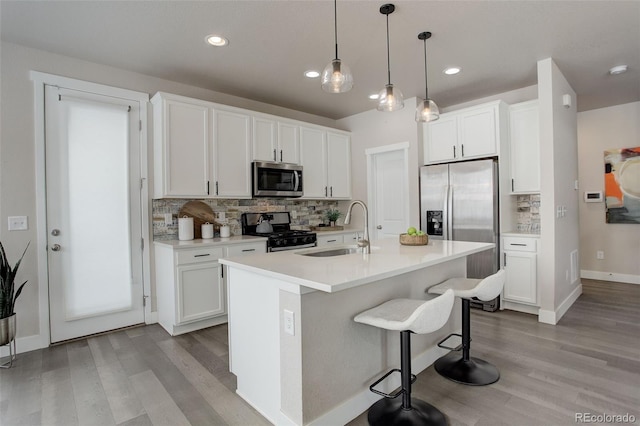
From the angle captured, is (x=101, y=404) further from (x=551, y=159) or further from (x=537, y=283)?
(x=551, y=159)

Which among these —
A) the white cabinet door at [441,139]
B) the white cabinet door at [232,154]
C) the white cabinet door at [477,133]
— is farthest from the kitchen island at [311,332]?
the white cabinet door at [441,139]

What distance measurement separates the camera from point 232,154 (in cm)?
386

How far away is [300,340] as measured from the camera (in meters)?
1.66

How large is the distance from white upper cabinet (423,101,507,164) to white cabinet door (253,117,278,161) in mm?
2066

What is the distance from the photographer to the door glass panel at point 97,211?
3141mm

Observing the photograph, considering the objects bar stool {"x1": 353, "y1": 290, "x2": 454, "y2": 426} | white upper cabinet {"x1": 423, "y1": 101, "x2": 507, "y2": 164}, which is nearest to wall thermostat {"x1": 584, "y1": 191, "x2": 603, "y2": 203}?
white upper cabinet {"x1": 423, "y1": 101, "x2": 507, "y2": 164}

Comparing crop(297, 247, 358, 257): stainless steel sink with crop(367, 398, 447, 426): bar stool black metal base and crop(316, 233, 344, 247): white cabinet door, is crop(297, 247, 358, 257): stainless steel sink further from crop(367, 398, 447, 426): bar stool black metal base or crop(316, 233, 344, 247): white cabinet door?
crop(316, 233, 344, 247): white cabinet door

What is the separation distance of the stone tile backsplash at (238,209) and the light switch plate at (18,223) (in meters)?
1.05

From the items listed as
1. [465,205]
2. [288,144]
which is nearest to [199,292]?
[288,144]

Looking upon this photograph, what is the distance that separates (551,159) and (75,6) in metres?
4.35

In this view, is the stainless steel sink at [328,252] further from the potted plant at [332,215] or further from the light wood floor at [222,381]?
the potted plant at [332,215]

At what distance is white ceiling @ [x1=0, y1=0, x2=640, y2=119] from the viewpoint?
2432mm

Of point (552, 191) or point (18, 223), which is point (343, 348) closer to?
point (552, 191)

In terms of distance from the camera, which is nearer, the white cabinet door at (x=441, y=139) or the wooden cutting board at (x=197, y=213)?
the wooden cutting board at (x=197, y=213)
